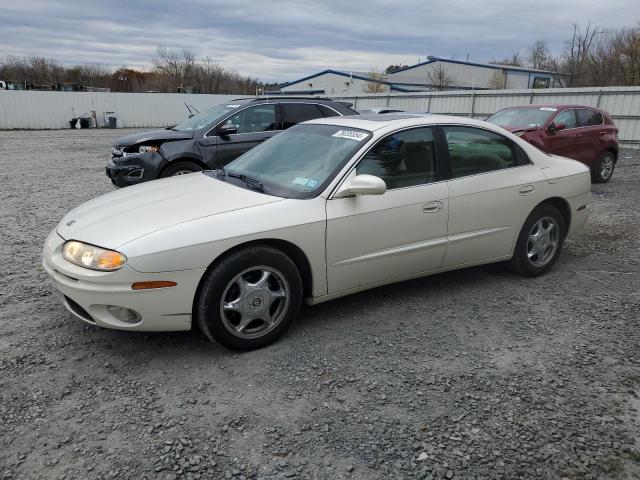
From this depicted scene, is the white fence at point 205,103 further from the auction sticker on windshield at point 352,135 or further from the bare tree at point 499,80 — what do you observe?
the bare tree at point 499,80

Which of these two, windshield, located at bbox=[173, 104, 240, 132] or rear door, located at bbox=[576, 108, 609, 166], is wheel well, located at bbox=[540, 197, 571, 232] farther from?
rear door, located at bbox=[576, 108, 609, 166]

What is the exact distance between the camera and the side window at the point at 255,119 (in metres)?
8.00

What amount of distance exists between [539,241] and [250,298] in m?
2.96

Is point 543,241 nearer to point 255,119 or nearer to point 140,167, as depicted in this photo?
point 255,119

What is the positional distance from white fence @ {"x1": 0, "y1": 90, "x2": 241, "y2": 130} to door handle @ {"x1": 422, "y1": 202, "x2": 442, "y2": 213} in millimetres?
30352

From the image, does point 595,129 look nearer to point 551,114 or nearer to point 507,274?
point 551,114

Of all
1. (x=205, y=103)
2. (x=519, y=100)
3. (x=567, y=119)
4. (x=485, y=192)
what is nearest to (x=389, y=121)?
(x=485, y=192)

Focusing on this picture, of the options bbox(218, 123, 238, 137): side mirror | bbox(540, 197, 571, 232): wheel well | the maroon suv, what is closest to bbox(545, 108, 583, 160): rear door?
the maroon suv

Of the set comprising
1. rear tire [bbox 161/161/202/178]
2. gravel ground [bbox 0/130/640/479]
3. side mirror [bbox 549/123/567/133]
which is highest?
side mirror [bbox 549/123/567/133]

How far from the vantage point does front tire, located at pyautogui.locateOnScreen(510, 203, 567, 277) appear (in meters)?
4.64

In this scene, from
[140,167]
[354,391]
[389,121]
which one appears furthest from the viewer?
[140,167]

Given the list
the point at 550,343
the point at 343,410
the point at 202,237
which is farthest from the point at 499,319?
the point at 202,237

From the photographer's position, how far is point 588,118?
1038 cm

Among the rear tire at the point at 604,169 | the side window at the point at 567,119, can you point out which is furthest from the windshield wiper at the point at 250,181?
the rear tire at the point at 604,169
